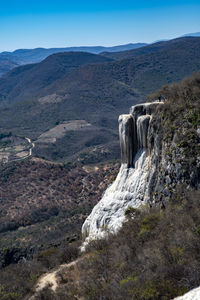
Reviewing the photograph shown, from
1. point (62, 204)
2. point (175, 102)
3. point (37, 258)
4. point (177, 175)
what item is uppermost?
point (175, 102)

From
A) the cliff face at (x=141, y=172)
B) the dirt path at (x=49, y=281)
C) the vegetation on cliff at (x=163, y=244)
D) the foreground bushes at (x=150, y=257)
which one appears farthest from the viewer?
the cliff face at (x=141, y=172)

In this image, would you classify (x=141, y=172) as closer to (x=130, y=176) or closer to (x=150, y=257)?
(x=130, y=176)

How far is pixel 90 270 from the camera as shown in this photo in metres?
20.8

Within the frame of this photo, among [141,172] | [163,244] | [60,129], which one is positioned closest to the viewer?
[163,244]

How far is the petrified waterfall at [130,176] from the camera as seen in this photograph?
26.6 metres

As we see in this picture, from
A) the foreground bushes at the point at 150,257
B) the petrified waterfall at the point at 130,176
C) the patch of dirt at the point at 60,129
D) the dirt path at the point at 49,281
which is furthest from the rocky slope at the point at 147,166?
the patch of dirt at the point at 60,129

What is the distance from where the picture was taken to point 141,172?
88.5 feet

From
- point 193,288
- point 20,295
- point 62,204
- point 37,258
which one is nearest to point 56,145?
point 62,204

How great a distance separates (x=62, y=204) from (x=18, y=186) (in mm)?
12505

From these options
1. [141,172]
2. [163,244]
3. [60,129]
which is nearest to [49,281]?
[163,244]

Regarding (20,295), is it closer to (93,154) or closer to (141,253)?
(141,253)

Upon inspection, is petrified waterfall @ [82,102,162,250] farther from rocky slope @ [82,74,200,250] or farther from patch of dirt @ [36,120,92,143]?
patch of dirt @ [36,120,92,143]

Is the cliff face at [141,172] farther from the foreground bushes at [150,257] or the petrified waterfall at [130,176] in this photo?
the foreground bushes at [150,257]

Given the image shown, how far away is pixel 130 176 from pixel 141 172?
131 centimetres
